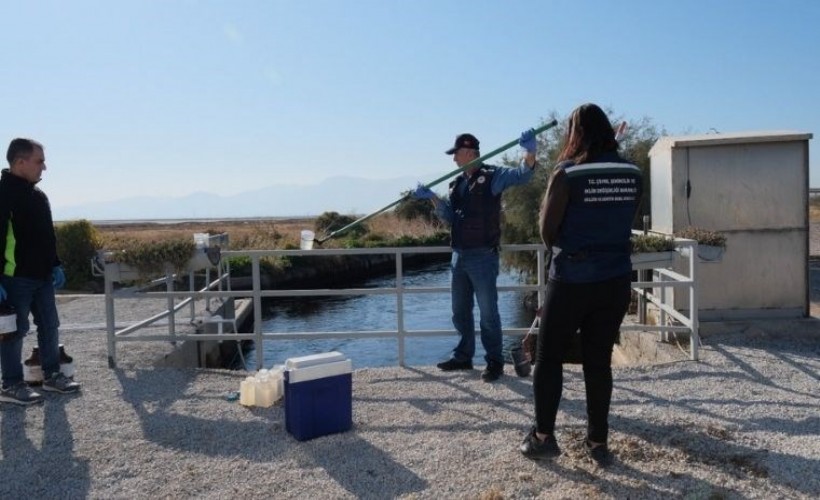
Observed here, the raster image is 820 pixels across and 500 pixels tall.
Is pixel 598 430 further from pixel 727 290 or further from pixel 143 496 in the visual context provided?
pixel 727 290

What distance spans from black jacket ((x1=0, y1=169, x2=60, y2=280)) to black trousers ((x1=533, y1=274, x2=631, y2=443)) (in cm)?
377

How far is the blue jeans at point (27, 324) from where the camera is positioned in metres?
4.90

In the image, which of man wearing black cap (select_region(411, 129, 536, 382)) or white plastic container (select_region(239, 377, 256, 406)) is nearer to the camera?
white plastic container (select_region(239, 377, 256, 406))

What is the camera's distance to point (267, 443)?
403 centimetres

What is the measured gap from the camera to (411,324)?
12.7 meters

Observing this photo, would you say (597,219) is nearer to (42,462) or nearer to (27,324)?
(42,462)

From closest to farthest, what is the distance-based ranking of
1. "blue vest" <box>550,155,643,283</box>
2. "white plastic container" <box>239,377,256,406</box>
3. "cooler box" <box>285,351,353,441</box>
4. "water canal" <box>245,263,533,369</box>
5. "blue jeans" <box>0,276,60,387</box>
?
"blue vest" <box>550,155,643,283</box>, "cooler box" <box>285,351,353,441</box>, "white plastic container" <box>239,377,256,406</box>, "blue jeans" <box>0,276,60,387</box>, "water canal" <box>245,263,533,369</box>

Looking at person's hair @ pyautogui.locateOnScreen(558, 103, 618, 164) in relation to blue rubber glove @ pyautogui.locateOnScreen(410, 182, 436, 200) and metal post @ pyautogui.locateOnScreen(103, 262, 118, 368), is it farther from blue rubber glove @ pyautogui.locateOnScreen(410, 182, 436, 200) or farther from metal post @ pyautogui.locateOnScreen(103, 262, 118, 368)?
metal post @ pyautogui.locateOnScreen(103, 262, 118, 368)

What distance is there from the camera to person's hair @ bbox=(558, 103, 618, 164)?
3377mm

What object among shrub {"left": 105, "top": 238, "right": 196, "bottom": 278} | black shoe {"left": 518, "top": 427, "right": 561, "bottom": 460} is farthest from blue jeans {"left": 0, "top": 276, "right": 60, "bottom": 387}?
black shoe {"left": 518, "top": 427, "right": 561, "bottom": 460}

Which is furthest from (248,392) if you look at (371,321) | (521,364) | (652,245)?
(371,321)

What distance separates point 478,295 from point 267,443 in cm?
202

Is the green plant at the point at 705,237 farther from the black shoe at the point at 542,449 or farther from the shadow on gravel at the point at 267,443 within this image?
the shadow on gravel at the point at 267,443

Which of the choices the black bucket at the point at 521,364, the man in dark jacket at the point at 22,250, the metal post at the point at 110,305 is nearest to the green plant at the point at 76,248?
the metal post at the point at 110,305
